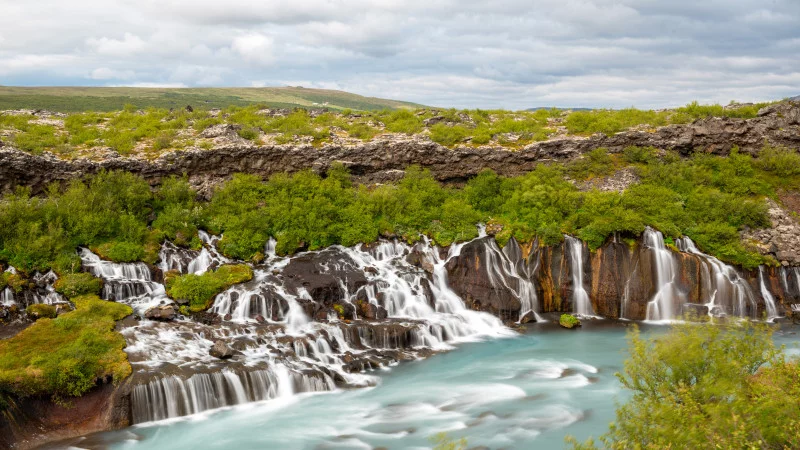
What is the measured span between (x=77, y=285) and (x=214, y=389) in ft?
29.7

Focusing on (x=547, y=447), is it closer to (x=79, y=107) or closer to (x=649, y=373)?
(x=649, y=373)

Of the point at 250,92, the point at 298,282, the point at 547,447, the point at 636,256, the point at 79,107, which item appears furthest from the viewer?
the point at 250,92

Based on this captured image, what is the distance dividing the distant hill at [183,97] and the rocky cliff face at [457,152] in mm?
61709

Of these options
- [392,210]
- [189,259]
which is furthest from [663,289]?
[189,259]

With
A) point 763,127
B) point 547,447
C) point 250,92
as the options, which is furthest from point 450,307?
point 250,92

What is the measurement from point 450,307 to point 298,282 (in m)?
7.34

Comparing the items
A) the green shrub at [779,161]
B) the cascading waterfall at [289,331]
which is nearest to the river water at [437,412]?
the cascading waterfall at [289,331]

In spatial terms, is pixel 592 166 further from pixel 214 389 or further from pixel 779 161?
pixel 214 389

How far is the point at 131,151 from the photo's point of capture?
31906 mm

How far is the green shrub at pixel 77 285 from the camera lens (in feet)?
73.7

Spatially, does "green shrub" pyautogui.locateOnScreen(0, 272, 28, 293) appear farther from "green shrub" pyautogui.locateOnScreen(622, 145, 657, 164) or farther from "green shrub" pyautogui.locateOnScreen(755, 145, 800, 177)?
"green shrub" pyautogui.locateOnScreen(755, 145, 800, 177)

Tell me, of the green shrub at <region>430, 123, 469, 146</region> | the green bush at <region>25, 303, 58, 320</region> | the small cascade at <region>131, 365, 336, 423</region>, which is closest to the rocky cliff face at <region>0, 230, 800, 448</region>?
the small cascade at <region>131, 365, 336, 423</region>

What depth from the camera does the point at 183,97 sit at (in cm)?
11925

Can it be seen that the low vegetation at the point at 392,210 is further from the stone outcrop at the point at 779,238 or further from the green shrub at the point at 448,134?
the green shrub at the point at 448,134
